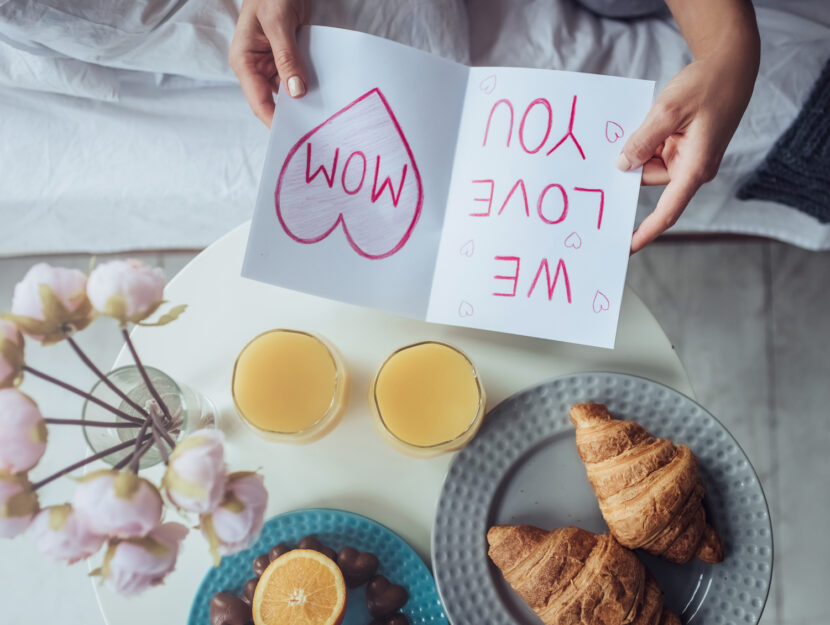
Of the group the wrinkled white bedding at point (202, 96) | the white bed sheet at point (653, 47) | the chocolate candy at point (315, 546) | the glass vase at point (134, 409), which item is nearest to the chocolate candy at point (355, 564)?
the chocolate candy at point (315, 546)

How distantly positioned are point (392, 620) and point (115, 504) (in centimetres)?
42

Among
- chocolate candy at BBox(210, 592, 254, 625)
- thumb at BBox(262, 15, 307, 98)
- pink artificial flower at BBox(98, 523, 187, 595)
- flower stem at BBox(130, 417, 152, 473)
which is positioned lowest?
chocolate candy at BBox(210, 592, 254, 625)

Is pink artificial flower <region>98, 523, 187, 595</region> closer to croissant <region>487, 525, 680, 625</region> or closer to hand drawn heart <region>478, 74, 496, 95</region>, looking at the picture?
croissant <region>487, 525, 680, 625</region>

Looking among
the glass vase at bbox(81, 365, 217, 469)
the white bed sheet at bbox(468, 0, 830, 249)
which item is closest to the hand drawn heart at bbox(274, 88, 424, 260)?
the glass vase at bbox(81, 365, 217, 469)

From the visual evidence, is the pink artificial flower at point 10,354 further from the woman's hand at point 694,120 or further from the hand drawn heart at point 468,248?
the woman's hand at point 694,120

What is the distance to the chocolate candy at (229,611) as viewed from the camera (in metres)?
0.73

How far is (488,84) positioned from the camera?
0.77 meters

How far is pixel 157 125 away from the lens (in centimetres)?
108

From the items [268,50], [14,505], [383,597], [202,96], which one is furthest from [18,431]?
[202,96]

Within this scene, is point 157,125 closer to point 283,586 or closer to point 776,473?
point 283,586

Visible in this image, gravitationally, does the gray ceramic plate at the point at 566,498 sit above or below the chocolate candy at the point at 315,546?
above

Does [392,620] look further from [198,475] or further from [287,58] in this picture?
[287,58]

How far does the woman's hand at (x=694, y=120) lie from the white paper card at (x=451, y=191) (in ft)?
0.10

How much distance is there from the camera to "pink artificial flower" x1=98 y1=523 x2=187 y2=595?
1.48 ft
